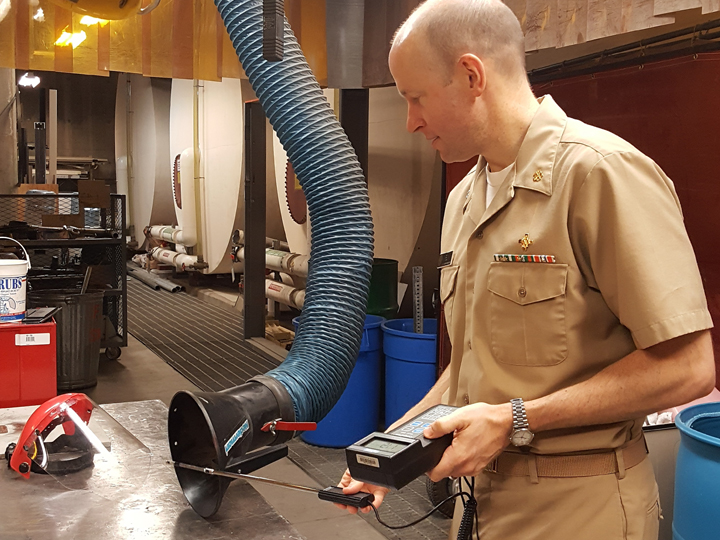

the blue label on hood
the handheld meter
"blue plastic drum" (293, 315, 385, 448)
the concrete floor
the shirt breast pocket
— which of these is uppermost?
the shirt breast pocket

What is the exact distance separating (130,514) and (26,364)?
5.75 feet

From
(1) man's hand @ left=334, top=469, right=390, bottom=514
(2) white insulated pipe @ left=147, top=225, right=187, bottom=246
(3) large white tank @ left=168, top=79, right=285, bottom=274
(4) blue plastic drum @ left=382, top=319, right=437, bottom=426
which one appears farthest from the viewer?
(2) white insulated pipe @ left=147, top=225, right=187, bottom=246

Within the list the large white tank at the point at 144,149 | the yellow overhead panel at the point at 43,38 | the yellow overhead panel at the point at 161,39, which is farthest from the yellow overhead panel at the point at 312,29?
the large white tank at the point at 144,149

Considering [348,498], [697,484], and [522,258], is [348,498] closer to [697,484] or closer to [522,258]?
[522,258]

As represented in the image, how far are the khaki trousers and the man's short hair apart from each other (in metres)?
0.72

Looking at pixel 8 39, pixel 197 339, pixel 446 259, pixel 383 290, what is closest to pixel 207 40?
pixel 8 39

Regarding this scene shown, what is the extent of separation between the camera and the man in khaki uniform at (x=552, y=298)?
1057 mm

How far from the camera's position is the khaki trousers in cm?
118

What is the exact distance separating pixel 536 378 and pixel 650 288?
0.82ft

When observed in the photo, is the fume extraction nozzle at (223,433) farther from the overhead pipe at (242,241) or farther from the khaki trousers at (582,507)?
the overhead pipe at (242,241)

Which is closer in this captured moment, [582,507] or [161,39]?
[582,507]

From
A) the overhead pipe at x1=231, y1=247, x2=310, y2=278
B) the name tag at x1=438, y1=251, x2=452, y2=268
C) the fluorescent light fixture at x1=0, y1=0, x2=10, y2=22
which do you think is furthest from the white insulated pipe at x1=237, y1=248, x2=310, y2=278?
the name tag at x1=438, y1=251, x2=452, y2=268

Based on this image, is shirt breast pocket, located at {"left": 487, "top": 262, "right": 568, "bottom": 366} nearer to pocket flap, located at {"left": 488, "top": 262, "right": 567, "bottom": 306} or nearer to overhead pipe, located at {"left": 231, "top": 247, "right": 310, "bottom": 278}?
pocket flap, located at {"left": 488, "top": 262, "right": 567, "bottom": 306}

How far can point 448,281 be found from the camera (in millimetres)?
1437
